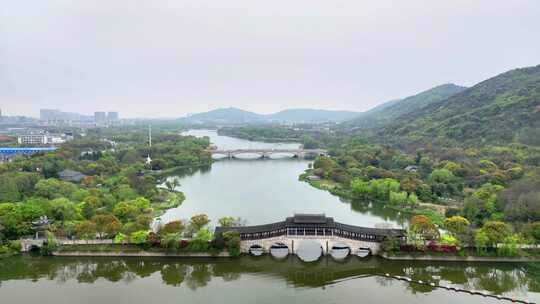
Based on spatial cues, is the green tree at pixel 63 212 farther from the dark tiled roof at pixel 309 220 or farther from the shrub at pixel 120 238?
the dark tiled roof at pixel 309 220

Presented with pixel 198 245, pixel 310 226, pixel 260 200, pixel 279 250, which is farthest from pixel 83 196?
pixel 310 226

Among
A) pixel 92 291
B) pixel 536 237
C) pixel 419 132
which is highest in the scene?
pixel 419 132

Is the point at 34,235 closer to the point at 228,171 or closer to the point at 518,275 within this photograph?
the point at 518,275

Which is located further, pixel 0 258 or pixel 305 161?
pixel 305 161

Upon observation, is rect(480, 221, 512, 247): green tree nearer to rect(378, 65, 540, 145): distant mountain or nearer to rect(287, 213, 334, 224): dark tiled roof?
rect(287, 213, 334, 224): dark tiled roof

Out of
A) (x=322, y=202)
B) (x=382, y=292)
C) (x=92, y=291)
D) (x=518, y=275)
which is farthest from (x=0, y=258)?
(x=518, y=275)

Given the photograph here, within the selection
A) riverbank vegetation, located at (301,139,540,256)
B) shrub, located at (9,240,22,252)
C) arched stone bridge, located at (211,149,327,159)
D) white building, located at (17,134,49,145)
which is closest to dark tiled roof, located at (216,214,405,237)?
riverbank vegetation, located at (301,139,540,256)

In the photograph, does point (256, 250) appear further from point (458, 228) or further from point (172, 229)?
point (458, 228)
